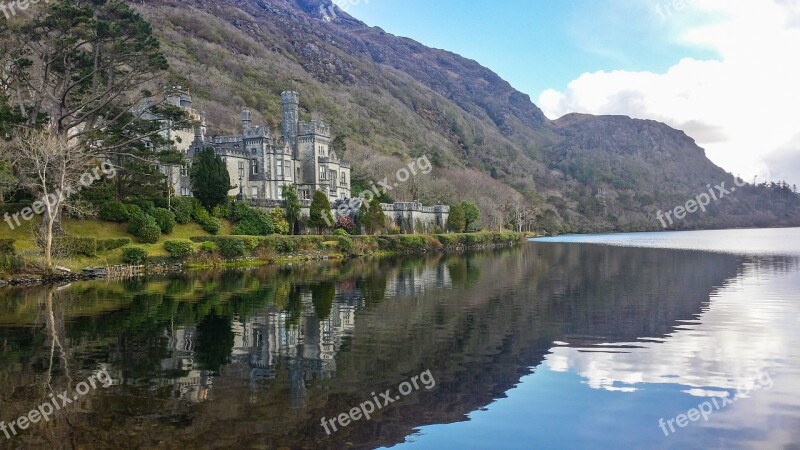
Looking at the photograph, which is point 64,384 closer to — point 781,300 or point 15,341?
point 15,341

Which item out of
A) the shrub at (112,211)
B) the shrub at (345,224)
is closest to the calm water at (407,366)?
the shrub at (112,211)

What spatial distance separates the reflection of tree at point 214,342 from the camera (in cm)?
1655

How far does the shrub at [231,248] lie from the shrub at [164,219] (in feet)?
14.0

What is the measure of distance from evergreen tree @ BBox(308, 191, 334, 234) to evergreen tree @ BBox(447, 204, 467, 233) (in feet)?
88.0

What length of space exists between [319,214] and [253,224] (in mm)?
8769

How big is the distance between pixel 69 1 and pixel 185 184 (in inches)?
1026

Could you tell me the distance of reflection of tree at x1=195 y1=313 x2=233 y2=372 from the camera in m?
16.5

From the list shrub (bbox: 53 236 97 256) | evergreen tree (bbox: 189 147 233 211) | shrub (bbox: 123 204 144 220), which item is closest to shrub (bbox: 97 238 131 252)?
shrub (bbox: 53 236 97 256)

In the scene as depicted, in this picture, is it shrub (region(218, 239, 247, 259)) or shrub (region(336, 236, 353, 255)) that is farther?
shrub (region(336, 236, 353, 255))

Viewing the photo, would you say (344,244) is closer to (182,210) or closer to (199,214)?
(199,214)

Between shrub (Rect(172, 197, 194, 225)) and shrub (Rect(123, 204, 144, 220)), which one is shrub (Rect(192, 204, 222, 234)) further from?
shrub (Rect(123, 204, 144, 220))

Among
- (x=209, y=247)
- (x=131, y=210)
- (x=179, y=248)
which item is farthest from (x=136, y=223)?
(x=209, y=247)

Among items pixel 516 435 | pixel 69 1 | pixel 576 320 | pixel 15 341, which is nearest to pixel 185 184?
pixel 69 1

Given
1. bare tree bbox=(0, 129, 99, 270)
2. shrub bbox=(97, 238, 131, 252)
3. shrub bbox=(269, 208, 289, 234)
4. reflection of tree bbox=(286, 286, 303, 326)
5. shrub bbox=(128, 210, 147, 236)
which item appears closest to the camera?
reflection of tree bbox=(286, 286, 303, 326)
